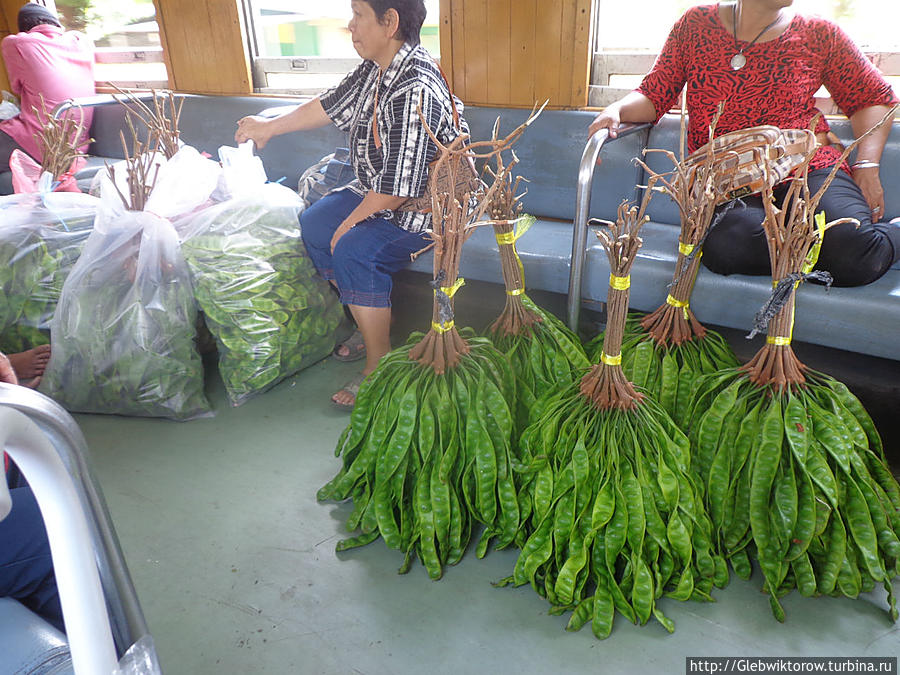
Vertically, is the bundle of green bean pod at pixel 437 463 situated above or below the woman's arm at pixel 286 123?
below

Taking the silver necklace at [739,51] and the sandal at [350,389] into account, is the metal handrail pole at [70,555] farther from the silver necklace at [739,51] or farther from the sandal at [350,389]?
the silver necklace at [739,51]

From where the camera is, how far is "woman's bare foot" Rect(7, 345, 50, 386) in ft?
6.53

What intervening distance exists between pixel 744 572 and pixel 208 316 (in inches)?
65.7

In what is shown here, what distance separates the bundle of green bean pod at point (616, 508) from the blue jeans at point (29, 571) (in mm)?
880

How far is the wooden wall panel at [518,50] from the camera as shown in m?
2.48

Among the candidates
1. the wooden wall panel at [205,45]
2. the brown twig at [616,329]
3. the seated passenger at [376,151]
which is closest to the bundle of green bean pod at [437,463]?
the brown twig at [616,329]

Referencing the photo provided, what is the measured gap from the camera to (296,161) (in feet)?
9.98

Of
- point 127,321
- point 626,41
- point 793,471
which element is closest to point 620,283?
point 793,471

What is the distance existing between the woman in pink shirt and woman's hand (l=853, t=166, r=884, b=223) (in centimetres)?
348

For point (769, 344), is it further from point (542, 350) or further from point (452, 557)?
point (452, 557)

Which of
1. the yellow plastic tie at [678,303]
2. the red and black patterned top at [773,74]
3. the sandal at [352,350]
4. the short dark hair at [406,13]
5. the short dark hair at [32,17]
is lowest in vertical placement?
the sandal at [352,350]

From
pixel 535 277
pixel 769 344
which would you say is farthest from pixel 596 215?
pixel 769 344

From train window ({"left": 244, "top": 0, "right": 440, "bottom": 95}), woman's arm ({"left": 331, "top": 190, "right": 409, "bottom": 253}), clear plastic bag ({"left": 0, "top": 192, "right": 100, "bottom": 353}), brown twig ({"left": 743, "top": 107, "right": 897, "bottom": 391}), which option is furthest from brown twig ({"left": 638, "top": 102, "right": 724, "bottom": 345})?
train window ({"left": 244, "top": 0, "right": 440, "bottom": 95})

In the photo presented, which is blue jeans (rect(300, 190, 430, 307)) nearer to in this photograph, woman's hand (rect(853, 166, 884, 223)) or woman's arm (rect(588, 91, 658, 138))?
woman's arm (rect(588, 91, 658, 138))
